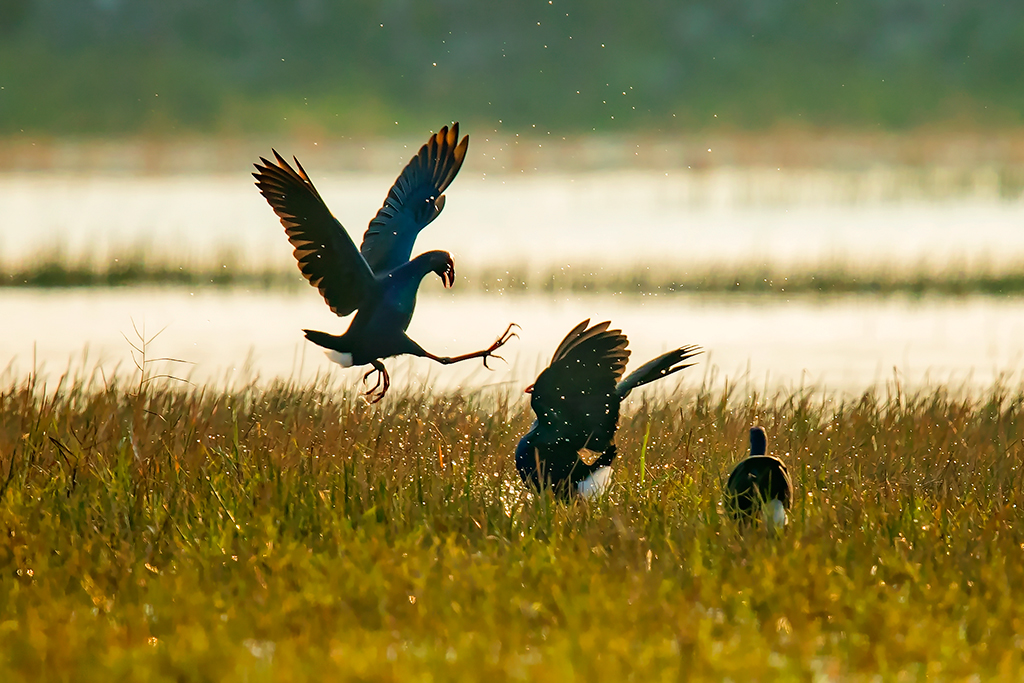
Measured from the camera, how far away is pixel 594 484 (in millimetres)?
7324

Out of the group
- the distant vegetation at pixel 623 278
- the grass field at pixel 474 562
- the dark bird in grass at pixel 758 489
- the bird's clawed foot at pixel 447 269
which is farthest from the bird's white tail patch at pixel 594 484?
the distant vegetation at pixel 623 278

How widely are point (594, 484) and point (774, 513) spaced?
1162mm

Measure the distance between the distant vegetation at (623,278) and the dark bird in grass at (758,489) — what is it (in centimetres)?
1448

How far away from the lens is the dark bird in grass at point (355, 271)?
21.8ft

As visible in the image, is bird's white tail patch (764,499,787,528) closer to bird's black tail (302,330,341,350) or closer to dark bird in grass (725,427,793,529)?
dark bird in grass (725,427,793,529)

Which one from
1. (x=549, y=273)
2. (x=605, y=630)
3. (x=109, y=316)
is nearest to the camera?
(x=605, y=630)

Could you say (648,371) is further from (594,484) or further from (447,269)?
(447,269)

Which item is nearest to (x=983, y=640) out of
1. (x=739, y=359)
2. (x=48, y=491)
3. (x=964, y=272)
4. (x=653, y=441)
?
(x=653, y=441)

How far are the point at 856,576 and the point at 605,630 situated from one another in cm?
133

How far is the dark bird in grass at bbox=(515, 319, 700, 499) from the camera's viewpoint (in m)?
6.73

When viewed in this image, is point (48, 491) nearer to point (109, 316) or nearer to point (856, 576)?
point (856, 576)

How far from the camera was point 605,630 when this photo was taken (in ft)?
17.1

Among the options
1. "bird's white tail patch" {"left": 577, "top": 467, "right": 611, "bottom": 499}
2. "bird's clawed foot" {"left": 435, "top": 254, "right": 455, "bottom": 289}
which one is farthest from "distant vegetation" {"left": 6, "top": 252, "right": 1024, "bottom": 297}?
"bird's clawed foot" {"left": 435, "top": 254, "right": 455, "bottom": 289}

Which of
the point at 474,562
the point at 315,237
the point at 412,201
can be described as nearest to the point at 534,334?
the point at 412,201
